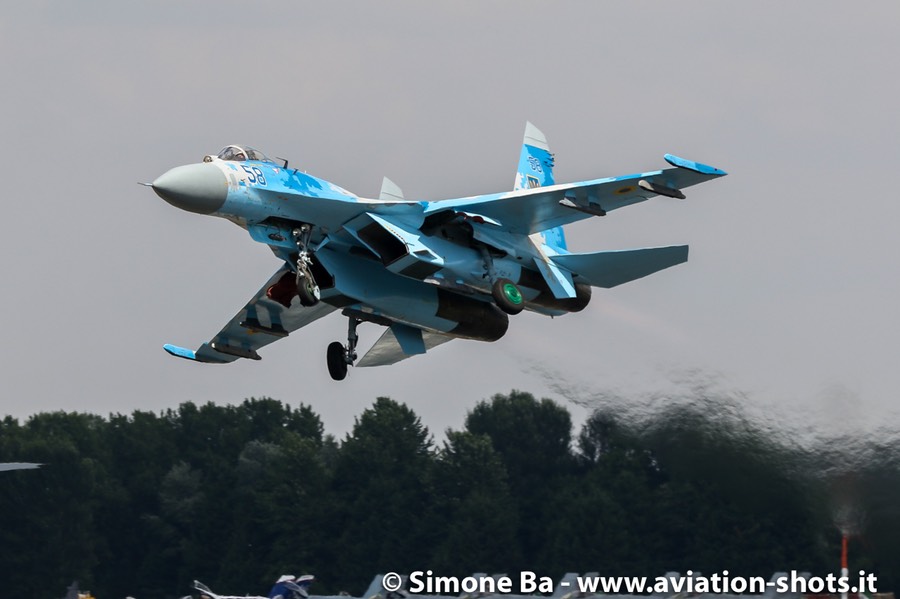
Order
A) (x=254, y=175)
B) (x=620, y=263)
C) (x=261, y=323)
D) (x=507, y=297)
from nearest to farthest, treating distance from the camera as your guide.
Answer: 1. (x=254, y=175)
2. (x=507, y=297)
3. (x=620, y=263)
4. (x=261, y=323)

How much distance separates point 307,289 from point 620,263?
629 cm

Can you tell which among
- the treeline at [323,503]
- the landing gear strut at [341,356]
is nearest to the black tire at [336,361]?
the landing gear strut at [341,356]

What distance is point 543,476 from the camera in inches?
2072

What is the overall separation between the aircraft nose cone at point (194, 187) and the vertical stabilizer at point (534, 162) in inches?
331

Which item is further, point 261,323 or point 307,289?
point 261,323

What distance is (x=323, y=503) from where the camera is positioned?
56438 millimetres

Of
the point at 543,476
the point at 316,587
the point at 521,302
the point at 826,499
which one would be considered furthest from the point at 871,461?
the point at 316,587

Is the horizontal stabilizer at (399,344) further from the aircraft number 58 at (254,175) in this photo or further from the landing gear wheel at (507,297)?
the aircraft number 58 at (254,175)

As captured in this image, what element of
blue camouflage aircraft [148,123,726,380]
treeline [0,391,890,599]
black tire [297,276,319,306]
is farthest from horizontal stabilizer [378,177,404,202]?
treeline [0,391,890,599]

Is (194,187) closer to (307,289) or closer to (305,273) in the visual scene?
(305,273)

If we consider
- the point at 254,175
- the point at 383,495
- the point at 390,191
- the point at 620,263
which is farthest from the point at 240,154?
the point at 383,495

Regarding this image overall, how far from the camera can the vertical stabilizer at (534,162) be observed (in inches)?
1288

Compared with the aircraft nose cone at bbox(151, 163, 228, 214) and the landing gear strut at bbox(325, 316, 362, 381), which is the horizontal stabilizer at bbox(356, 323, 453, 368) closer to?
the landing gear strut at bbox(325, 316, 362, 381)

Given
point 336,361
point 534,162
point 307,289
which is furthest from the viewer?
point 534,162
